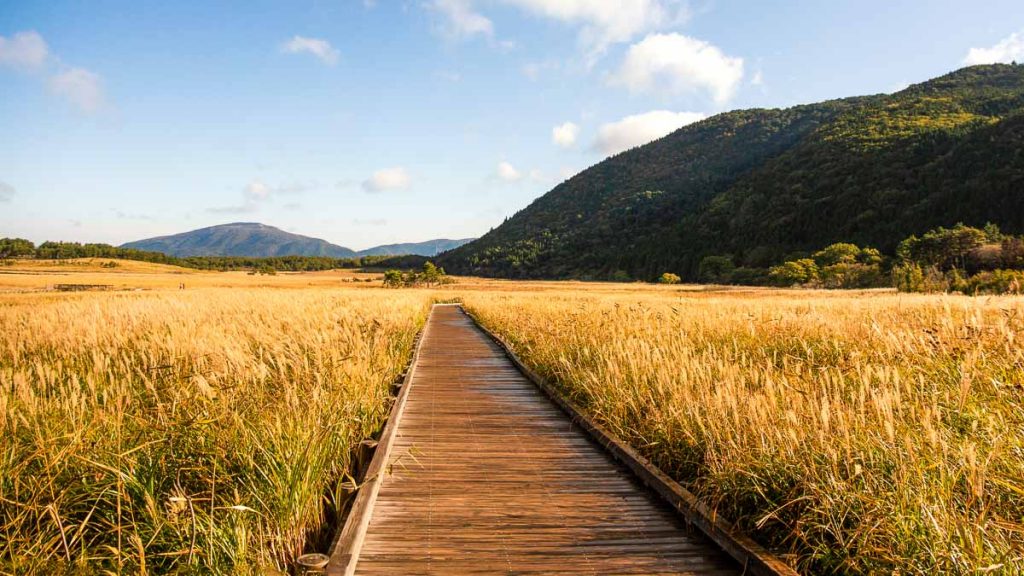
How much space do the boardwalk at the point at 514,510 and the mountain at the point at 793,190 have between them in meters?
100

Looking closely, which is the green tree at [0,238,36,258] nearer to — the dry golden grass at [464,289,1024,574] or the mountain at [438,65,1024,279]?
the mountain at [438,65,1024,279]

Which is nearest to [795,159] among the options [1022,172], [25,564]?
[1022,172]

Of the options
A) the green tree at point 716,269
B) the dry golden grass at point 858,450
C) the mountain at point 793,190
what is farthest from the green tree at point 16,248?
the dry golden grass at point 858,450

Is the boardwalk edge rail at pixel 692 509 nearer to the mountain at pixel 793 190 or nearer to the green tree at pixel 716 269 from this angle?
the green tree at pixel 716 269

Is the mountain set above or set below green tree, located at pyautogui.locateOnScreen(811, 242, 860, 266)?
above

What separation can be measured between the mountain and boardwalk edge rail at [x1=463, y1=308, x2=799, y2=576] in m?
100

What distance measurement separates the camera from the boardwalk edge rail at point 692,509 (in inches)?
121

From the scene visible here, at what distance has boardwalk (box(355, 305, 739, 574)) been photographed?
3426 millimetres

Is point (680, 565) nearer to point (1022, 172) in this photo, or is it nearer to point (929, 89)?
point (1022, 172)

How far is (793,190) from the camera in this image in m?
120

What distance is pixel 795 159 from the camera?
438 ft

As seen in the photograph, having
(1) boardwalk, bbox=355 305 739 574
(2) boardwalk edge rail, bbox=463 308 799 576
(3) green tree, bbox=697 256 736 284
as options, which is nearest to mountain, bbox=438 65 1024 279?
(3) green tree, bbox=697 256 736 284

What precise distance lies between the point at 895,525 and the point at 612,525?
6.17 ft

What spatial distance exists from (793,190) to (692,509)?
13614 centimetres
